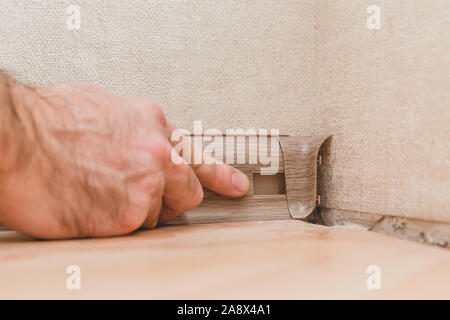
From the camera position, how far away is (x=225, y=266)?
1.29 feet

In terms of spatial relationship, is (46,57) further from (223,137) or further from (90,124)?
(223,137)

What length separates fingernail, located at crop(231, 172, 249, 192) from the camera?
28.2 inches

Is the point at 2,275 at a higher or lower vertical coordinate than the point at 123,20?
lower

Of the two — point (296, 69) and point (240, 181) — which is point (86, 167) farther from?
point (296, 69)

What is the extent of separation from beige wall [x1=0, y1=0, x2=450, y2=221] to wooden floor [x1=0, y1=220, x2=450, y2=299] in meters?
0.14

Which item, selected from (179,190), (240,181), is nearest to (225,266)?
(179,190)

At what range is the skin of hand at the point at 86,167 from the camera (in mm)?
473

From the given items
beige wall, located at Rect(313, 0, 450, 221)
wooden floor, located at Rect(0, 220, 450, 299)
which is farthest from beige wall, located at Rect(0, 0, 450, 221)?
wooden floor, located at Rect(0, 220, 450, 299)

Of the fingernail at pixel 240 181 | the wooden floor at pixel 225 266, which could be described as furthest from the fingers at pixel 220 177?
the wooden floor at pixel 225 266

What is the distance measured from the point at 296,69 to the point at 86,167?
568mm

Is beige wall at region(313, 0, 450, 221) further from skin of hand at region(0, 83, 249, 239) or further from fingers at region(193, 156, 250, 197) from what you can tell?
skin of hand at region(0, 83, 249, 239)

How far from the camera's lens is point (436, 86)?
1.67 ft
